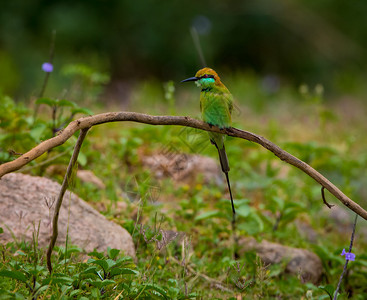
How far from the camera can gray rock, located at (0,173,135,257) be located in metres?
2.36

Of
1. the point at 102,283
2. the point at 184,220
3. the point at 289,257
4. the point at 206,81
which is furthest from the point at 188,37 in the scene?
the point at 102,283

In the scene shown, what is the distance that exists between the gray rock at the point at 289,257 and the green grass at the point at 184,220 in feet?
0.17

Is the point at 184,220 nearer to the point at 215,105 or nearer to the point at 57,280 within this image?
the point at 215,105

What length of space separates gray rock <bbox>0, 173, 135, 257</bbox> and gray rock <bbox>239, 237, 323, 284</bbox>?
31.0 inches

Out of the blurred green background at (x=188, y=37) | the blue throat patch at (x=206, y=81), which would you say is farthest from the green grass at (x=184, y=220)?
the blurred green background at (x=188, y=37)

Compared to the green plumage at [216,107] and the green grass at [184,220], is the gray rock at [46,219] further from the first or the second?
the green plumage at [216,107]

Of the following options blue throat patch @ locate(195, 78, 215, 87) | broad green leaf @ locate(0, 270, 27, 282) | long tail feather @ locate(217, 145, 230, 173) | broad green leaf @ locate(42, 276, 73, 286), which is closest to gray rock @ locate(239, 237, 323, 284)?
long tail feather @ locate(217, 145, 230, 173)

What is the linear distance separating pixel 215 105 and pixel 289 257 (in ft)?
3.69

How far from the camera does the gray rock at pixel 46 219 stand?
2357 millimetres

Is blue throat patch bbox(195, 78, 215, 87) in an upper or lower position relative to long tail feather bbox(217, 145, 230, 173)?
upper

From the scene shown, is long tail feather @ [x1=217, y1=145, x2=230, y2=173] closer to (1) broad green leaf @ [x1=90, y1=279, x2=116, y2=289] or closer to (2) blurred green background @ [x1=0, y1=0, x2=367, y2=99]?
(1) broad green leaf @ [x1=90, y1=279, x2=116, y2=289]

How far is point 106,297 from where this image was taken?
6.16 feet

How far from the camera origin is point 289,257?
281 centimetres

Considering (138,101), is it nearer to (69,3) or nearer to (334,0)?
(69,3)
